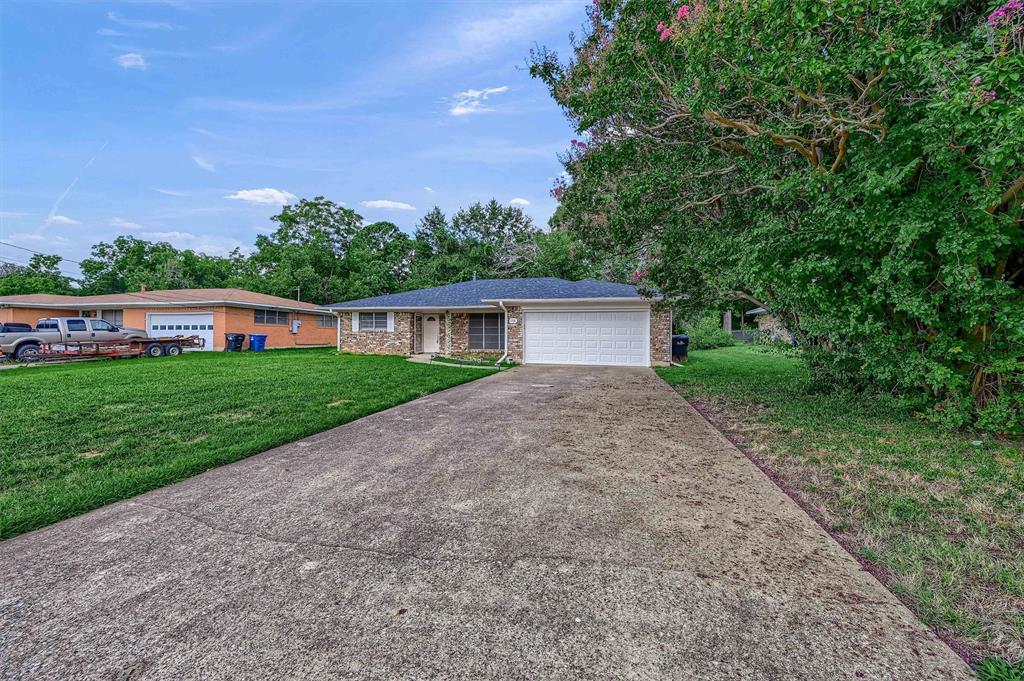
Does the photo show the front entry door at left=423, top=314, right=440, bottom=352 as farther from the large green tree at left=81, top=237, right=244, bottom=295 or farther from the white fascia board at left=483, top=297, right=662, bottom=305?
the large green tree at left=81, top=237, right=244, bottom=295

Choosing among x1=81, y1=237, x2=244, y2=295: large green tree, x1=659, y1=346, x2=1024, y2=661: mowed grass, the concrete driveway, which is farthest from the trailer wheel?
x1=81, y1=237, x2=244, y2=295: large green tree

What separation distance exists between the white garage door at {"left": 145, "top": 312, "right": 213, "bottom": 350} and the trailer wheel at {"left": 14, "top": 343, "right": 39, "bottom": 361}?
5663 mm

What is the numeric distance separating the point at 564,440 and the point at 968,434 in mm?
4732

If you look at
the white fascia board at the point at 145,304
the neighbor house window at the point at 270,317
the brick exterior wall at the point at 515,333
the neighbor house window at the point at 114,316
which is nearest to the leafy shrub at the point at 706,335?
the brick exterior wall at the point at 515,333

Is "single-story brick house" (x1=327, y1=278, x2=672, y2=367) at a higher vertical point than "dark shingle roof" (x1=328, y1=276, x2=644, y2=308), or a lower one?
lower

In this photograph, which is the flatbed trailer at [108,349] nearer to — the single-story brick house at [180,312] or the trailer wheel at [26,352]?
the trailer wheel at [26,352]

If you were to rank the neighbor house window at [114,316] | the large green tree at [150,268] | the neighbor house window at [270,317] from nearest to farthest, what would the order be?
the neighbor house window at [114,316] < the neighbor house window at [270,317] < the large green tree at [150,268]

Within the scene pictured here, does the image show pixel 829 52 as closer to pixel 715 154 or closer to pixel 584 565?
pixel 715 154

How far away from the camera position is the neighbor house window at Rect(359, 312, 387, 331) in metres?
16.9

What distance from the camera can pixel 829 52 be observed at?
4312 millimetres

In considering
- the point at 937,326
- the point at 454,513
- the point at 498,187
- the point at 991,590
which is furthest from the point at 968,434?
the point at 498,187

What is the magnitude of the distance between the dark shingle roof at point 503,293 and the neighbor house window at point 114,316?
39.9 ft

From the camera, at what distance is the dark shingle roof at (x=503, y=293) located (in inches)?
537

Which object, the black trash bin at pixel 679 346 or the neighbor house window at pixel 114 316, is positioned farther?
the neighbor house window at pixel 114 316
